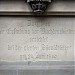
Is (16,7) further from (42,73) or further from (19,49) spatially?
(42,73)

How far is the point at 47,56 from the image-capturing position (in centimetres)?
506

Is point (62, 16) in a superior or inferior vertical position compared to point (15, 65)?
superior

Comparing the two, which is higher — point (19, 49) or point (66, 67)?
point (19, 49)

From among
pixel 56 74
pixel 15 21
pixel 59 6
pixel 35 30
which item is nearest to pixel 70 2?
pixel 59 6

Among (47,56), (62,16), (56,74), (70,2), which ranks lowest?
(56,74)

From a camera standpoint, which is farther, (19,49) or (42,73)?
(19,49)

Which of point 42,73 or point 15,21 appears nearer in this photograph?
point 42,73

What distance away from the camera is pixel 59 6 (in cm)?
499

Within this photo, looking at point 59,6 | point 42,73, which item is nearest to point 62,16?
point 59,6

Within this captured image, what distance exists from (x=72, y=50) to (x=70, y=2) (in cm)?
115

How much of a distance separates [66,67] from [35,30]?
1.16 m

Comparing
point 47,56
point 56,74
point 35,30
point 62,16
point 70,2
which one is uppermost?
point 70,2

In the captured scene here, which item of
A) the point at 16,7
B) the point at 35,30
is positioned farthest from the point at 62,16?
the point at 16,7

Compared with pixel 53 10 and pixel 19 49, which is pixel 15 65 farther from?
pixel 53 10
